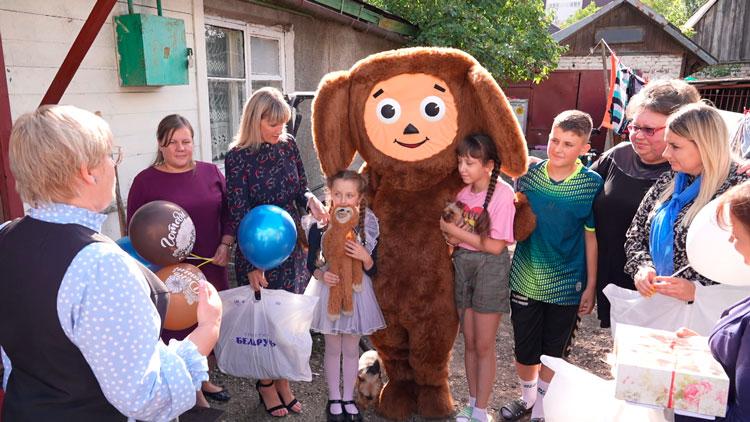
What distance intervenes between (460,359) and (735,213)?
9.18 feet

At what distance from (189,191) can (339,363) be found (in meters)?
1.24

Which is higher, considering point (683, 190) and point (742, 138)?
point (742, 138)

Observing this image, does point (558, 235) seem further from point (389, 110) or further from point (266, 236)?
point (266, 236)

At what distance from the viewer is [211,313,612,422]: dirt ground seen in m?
3.13

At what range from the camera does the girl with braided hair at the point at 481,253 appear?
267 cm

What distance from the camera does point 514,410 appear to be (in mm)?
3092

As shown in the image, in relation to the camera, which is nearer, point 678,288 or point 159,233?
point 678,288

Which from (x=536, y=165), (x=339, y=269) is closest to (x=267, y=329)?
(x=339, y=269)

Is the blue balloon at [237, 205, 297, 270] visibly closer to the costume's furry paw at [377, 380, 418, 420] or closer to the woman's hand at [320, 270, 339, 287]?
the woman's hand at [320, 270, 339, 287]

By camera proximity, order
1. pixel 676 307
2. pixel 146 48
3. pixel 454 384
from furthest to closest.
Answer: pixel 146 48
pixel 454 384
pixel 676 307

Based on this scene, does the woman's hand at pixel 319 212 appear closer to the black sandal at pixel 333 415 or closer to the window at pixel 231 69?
the black sandal at pixel 333 415

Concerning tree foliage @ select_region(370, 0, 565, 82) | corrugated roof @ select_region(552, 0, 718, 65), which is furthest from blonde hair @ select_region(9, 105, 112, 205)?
corrugated roof @ select_region(552, 0, 718, 65)

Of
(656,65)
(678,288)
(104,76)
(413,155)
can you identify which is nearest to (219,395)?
(413,155)

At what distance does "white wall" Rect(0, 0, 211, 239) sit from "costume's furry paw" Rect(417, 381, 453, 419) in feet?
8.06
